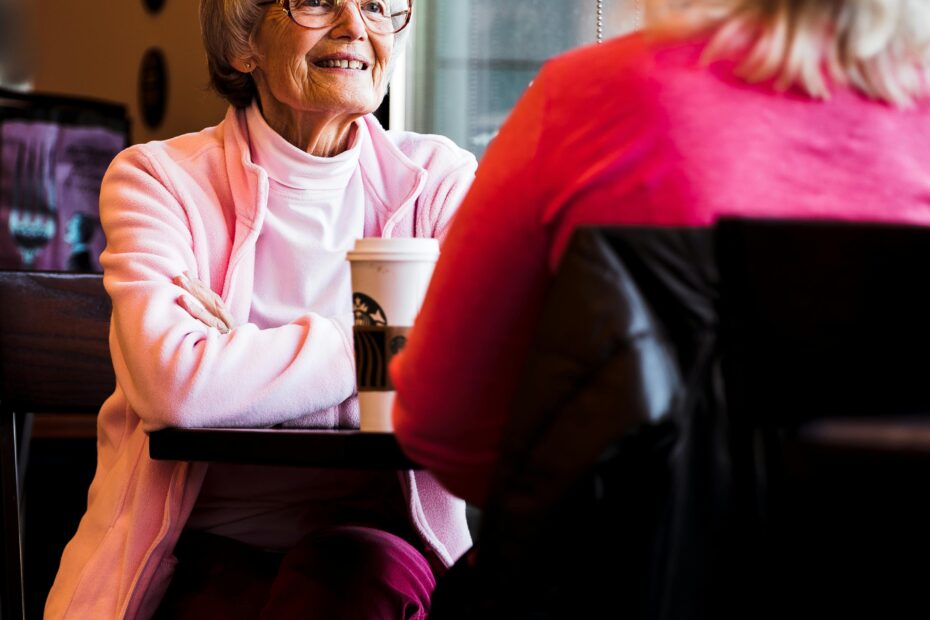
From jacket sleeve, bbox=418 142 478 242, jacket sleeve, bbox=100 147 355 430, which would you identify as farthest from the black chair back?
jacket sleeve, bbox=418 142 478 242

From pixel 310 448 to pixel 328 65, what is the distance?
→ 76cm

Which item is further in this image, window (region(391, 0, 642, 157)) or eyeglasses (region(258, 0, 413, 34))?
window (region(391, 0, 642, 157))

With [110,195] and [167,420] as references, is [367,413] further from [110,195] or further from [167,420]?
[110,195]

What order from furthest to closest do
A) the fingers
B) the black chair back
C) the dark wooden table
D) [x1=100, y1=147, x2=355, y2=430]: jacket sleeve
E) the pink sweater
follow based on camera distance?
the fingers < [x1=100, y1=147, x2=355, y2=430]: jacket sleeve < the dark wooden table < the pink sweater < the black chair back

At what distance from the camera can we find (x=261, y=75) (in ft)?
5.78

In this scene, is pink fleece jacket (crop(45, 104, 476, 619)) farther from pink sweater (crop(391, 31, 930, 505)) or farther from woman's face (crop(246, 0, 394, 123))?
pink sweater (crop(391, 31, 930, 505))

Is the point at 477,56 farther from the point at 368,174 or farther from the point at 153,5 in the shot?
the point at 153,5

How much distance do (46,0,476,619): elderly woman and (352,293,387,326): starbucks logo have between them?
22 cm

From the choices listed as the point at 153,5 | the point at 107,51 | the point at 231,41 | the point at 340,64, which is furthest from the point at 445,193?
the point at 107,51

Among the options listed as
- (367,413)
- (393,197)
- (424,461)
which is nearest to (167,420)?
(367,413)

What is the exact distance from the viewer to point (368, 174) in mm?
1752

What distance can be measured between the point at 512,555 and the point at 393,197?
1030 millimetres

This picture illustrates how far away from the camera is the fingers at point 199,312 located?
4.66 ft

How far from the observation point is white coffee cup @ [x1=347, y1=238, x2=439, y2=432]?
1130 mm
